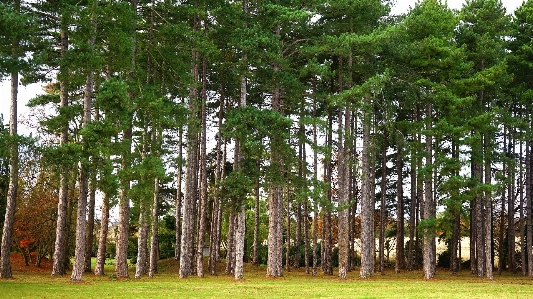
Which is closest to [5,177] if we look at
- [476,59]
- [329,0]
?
[329,0]

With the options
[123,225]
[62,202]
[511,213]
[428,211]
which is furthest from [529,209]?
[62,202]

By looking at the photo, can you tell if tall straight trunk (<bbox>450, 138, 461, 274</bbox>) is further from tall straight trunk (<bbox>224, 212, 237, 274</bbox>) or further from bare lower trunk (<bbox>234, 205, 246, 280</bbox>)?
tall straight trunk (<bbox>224, 212, 237, 274</bbox>)

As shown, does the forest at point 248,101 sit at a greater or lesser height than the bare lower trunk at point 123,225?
greater

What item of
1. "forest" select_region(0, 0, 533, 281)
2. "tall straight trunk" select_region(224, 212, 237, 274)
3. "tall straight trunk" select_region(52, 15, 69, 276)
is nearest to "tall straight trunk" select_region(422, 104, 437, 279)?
"forest" select_region(0, 0, 533, 281)

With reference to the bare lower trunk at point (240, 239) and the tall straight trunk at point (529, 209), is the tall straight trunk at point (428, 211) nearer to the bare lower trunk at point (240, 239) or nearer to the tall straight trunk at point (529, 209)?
the tall straight trunk at point (529, 209)

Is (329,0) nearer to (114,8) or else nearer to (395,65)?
(395,65)

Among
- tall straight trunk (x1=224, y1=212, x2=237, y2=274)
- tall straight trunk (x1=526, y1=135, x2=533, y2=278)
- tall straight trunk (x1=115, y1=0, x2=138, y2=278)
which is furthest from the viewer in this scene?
tall straight trunk (x1=224, y1=212, x2=237, y2=274)

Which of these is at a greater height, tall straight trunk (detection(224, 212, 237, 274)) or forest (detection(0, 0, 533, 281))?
forest (detection(0, 0, 533, 281))

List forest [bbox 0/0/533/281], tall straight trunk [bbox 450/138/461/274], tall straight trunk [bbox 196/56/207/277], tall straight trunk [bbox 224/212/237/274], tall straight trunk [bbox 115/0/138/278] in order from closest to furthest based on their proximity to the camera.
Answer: forest [bbox 0/0/533/281]
tall straight trunk [bbox 115/0/138/278]
tall straight trunk [bbox 450/138/461/274]
tall straight trunk [bbox 196/56/207/277]
tall straight trunk [bbox 224/212/237/274]

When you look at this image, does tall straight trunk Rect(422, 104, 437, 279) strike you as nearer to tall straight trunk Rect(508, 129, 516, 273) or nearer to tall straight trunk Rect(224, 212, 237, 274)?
tall straight trunk Rect(508, 129, 516, 273)

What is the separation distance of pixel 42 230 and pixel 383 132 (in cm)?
2019

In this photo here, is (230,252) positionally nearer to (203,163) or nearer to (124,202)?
(203,163)

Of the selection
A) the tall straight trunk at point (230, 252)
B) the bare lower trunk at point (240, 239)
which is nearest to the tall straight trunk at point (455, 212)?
the bare lower trunk at point (240, 239)

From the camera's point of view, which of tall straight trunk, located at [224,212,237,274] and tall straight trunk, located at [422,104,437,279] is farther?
tall straight trunk, located at [224,212,237,274]
